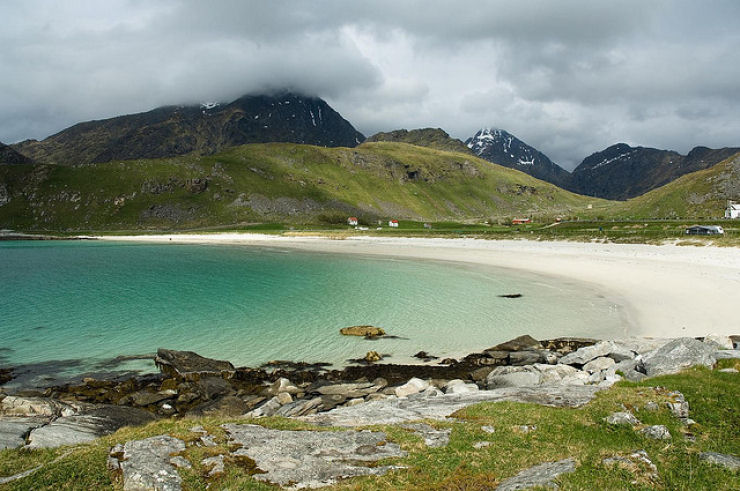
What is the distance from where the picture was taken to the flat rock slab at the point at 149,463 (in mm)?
8047

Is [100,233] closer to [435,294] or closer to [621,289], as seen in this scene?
[435,294]

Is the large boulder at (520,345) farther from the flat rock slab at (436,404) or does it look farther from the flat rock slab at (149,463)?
the flat rock slab at (149,463)

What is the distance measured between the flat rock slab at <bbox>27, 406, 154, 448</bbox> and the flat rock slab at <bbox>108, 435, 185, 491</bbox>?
149 inches

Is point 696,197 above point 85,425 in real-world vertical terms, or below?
above

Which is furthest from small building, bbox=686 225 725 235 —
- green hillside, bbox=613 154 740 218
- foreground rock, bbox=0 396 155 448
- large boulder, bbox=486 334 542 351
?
foreground rock, bbox=0 396 155 448

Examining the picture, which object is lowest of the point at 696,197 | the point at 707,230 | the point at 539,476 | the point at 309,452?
the point at 309,452

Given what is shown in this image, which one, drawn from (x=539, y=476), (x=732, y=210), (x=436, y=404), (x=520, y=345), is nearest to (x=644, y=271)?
(x=520, y=345)

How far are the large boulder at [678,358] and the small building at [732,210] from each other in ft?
535

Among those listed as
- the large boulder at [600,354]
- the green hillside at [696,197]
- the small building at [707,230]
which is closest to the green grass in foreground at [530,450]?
the large boulder at [600,354]

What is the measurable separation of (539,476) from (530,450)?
5.93ft

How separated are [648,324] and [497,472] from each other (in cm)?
2802

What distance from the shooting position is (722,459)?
27.9 feet

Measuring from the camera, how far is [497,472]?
8.94 m

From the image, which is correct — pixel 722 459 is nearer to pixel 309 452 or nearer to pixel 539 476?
pixel 539 476
